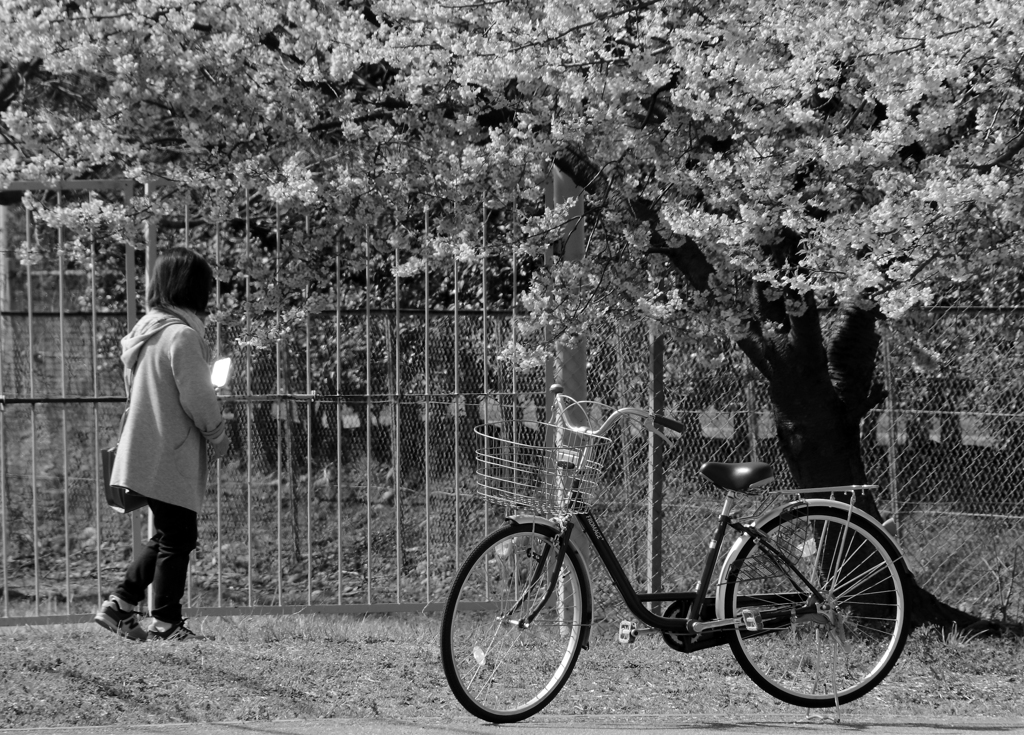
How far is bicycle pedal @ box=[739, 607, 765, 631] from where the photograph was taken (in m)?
4.40

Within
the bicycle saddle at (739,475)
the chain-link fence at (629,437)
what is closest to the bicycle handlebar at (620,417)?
the bicycle saddle at (739,475)

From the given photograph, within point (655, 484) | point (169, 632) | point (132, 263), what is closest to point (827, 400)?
point (655, 484)

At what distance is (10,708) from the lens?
4281mm

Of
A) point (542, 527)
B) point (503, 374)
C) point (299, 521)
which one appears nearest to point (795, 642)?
point (542, 527)

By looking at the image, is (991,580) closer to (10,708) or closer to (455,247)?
(455,247)

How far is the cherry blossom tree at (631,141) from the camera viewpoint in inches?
171

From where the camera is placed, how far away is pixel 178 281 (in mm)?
5039

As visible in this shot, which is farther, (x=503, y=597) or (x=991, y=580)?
(x=991, y=580)

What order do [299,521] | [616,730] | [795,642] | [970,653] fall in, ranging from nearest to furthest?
[616,730] → [795,642] → [970,653] → [299,521]

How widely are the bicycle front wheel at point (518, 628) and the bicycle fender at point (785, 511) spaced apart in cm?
54

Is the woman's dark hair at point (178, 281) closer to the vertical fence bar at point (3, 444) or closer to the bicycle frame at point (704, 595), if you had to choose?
the vertical fence bar at point (3, 444)

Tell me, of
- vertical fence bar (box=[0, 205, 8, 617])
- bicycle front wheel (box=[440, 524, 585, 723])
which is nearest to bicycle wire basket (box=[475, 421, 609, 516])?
bicycle front wheel (box=[440, 524, 585, 723])

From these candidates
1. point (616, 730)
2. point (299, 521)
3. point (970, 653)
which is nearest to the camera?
point (616, 730)

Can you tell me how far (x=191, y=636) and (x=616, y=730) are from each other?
2.21 m
